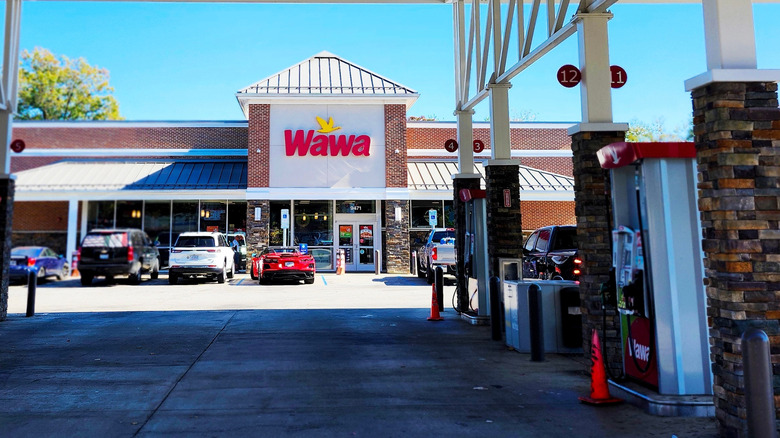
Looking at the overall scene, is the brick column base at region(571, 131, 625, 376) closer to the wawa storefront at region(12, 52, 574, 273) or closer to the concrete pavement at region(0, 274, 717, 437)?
the concrete pavement at region(0, 274, 717, 437)

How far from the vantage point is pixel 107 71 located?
49656 mm

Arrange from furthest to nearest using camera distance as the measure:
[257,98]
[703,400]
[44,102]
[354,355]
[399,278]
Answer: [44,102], [257,98], [399,278], [354,355], [703,400]

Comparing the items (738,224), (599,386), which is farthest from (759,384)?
(599,386)

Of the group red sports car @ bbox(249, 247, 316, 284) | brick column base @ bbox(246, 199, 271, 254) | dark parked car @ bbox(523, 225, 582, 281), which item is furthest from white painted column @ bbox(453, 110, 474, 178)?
brick column base @ bbox(246, 199, 271, 254)

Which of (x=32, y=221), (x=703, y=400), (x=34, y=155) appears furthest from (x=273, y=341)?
(x=34, y=155)

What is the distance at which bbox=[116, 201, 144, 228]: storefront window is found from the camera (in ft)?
85.2

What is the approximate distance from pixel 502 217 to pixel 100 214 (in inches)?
910

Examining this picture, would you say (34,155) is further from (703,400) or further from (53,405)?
(703,400)

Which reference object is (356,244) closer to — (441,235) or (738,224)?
(441,235)

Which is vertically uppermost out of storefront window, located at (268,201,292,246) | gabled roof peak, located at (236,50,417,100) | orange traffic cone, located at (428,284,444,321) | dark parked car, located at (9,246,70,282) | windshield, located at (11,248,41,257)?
gabled roof peak, located at (236,50,417,100)

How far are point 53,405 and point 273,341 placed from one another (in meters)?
3.62

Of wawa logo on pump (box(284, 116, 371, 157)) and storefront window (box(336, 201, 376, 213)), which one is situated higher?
wawa logo on pump (box(284, 116, 371, 157))

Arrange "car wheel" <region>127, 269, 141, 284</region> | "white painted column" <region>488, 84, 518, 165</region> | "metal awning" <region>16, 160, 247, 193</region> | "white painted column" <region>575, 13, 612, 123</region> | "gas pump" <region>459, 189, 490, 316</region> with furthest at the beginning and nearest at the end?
"metal awning" <region>16, 160, 247, 193</region> < "car wheel" <region>127, 269, 141, 284</region> < "gas pump" <region>459, 189, 490, 316</region> < "white painted column" <region>488, 84, 518, 165</region> < "white painted column" <region>575, 13, 612, 123</region>

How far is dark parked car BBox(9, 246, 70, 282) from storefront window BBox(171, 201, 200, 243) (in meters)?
4.90
